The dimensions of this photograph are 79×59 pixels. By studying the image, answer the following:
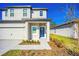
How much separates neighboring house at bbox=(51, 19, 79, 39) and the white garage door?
6.45ft

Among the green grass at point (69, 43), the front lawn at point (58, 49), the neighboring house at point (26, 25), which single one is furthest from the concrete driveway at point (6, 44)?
the green grass at point (69, 43)

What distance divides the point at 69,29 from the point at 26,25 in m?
2.75

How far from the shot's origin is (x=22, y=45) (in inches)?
555

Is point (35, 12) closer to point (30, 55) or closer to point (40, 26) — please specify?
point (40, 26)

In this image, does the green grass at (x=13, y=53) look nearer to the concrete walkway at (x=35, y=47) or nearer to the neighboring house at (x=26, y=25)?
the concrete walkway at (x=35, y=47)

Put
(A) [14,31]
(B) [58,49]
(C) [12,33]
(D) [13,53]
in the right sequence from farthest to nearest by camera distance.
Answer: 1. (A) [14,31]
2. (C) [12,33]
3. (B) [58,49]
4. (D) [13,53]

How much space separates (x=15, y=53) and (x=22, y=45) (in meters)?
0.92

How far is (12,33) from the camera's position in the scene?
14.5 meters

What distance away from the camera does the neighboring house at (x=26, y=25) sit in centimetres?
1425

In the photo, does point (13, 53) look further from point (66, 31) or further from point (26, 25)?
point (66, 31)

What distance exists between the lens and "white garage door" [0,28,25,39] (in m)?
14.2

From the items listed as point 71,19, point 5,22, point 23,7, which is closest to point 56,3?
point 71,19

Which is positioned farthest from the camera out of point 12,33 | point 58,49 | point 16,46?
point 12,33

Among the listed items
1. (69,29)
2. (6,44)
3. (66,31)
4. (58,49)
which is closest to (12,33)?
(6,44)
